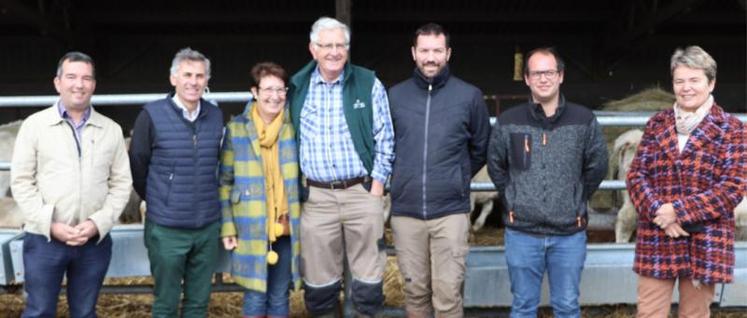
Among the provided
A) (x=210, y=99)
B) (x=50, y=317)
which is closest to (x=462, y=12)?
(x=210, y=99)

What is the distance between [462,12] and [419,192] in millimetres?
9967

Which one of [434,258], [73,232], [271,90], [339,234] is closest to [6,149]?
[73,232]

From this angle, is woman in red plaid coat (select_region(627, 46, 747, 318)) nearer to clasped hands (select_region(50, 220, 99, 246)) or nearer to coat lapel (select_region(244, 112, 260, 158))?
coat lapel (select_region(244, 112, 260, 158))

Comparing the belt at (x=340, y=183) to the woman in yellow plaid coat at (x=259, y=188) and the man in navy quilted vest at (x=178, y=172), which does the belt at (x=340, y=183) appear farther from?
the man in navy quilted vest at (x=178, y=172)

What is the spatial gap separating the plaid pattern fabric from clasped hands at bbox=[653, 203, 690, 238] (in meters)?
1.59

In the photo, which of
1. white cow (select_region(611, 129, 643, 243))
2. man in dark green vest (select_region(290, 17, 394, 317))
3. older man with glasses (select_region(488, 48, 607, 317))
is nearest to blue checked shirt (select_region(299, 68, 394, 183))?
man in dark green vest (select_region(290, 17, 394, 317))

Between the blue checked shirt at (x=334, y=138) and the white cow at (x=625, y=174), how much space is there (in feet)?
9.92

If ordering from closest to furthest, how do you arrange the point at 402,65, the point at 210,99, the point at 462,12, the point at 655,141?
the point at 655,141, the point at 210,99, the point at 462,12, the point at 402,65

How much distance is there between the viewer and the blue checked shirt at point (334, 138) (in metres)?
3.14

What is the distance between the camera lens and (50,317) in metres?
3.05

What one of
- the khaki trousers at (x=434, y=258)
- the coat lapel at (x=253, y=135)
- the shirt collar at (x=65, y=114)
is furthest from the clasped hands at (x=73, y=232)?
the khaki trousers at (x=434, y=258)

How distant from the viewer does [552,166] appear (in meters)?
3.05

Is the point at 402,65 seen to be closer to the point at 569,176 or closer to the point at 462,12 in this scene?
the point at 462,12

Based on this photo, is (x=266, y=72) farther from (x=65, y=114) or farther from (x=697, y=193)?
(x=697, y=193)
